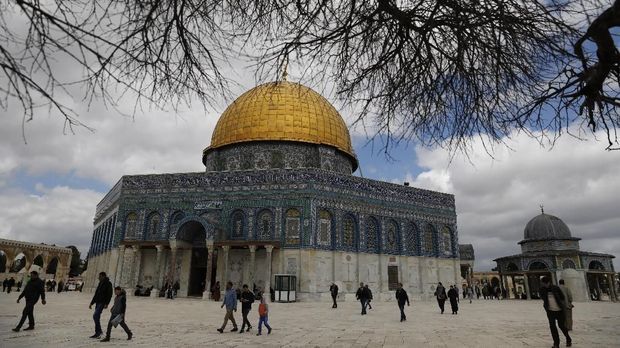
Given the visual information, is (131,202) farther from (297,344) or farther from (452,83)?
(452,83)

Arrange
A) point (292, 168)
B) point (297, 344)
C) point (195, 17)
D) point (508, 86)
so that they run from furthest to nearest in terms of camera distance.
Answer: point (292, 168), point (297, 344), point (508, 86), point (195, 17)

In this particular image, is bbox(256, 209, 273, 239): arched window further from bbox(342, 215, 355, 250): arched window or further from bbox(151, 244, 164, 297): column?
bbox(151, 244, 164, 297): column

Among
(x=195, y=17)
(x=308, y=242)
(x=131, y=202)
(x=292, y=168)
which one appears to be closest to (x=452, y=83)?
(x=195, y=17)

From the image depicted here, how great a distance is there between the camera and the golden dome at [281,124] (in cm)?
2467

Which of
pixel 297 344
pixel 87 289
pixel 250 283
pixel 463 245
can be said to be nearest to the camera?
pixel 297 344

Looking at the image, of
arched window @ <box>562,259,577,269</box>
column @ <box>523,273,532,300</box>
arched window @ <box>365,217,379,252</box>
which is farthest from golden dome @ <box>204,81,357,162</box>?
arched window @ <box>562,259,577,269</box>

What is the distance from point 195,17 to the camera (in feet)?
12.7

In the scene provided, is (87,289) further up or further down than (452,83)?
further down

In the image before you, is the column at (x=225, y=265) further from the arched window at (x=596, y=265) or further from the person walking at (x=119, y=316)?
the arched window at (x=596, y=265)

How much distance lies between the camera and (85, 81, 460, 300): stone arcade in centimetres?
2077

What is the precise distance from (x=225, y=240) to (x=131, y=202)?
632 cm

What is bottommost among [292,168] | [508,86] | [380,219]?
[508,86]

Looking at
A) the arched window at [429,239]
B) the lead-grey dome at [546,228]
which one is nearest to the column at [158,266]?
the arched window at [429,239]

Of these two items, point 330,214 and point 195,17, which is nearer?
point 195,17
